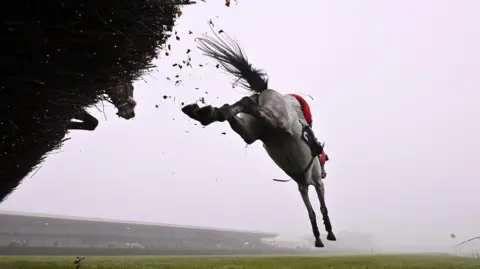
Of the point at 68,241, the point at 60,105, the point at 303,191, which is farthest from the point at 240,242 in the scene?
the point at 60,105

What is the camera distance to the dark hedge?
1.79m

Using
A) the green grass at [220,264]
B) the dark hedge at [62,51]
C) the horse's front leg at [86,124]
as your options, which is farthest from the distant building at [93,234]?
the dark hedge at [62,51]

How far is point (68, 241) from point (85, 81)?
34.4 meters

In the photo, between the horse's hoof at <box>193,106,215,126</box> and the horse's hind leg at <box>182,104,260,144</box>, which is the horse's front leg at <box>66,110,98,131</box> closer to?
the horse's hind leg at <box>182,104,260,144</box>

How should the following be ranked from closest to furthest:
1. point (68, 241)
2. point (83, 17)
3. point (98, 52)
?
point (83, 17) < point (98, 52) < point (68, 241)

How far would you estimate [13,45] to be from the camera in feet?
5.91

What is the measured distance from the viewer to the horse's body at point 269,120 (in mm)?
4098

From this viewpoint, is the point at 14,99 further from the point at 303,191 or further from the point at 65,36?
the point at 303,191

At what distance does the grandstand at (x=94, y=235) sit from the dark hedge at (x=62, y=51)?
24825 millimetres

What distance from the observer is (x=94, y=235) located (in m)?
33.4

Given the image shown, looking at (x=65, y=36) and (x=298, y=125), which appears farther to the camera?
(x=298, y=125)

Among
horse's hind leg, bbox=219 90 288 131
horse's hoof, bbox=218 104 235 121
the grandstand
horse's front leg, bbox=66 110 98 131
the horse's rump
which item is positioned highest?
the grandstand

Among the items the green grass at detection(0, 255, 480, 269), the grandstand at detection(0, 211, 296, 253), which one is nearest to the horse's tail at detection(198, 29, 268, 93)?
the green grass at detection(0, 255, 480, 269)

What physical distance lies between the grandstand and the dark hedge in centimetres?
2483
